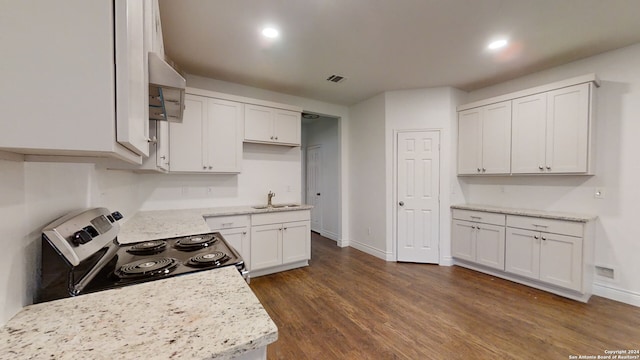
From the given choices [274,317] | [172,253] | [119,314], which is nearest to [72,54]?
[119,314]

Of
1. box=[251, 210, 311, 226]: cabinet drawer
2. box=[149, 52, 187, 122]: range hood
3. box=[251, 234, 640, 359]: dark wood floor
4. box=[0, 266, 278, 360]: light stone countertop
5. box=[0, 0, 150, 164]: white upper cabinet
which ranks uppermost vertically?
box=[149, 52, 187, 122]: range hood

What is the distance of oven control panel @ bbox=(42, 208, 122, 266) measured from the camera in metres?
0.83

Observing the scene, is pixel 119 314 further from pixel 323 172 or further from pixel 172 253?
pixel 323 172

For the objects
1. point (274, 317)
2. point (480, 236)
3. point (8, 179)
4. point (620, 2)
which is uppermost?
point (620, 2)

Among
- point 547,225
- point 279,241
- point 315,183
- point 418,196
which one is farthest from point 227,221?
point 547,225

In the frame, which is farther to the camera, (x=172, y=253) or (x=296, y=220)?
(x=296, y=220)

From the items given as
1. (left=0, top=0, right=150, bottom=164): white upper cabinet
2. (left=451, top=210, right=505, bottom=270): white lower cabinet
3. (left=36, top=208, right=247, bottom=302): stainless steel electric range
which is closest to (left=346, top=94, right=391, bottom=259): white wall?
(left=451, top=210, right=505, bottom=270): white lower cabinet

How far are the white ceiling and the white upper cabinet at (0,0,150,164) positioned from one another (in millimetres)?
1767

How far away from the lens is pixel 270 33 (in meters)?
2.37

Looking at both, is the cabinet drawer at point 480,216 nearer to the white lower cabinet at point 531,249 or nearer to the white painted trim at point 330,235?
the white lower cabinet at point 531,249

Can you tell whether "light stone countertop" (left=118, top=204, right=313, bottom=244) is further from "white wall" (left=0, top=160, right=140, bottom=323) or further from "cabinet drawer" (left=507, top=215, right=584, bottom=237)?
"cabinet drawer" (left=507, top=215, right=584, bottom=237)

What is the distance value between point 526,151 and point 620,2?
1.56m

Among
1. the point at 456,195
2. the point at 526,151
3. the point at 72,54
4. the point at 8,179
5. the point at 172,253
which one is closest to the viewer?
the point at 72,54

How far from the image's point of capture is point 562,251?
8.75 ft
